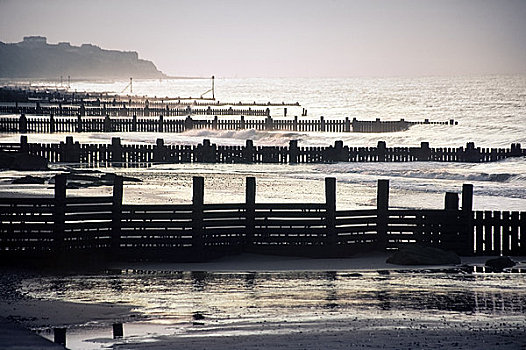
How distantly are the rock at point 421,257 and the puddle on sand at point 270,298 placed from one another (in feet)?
3.47

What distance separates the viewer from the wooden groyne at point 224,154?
44.8 m

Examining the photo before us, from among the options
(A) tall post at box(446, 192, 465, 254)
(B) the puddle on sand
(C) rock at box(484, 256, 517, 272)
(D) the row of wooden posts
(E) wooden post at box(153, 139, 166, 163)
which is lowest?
(B) the puddle on sand

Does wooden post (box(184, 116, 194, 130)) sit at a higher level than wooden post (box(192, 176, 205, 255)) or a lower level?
higher

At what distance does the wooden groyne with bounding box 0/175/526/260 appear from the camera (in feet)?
57.1

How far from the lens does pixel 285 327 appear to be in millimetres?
11555

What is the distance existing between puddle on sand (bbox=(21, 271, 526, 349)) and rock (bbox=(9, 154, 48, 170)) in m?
24.6

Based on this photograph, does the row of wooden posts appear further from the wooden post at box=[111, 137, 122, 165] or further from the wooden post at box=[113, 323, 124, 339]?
the wooden post at box=[113, 323, 124, 339]

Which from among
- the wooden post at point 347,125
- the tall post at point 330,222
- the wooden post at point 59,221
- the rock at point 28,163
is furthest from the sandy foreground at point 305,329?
the wooden post at point 347,125

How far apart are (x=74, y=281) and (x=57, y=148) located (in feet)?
100

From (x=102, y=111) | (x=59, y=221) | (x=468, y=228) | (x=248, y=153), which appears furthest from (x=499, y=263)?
(x=102, y=111)

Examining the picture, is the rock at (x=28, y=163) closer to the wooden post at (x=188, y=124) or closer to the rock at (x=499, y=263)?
the rock at (x=499, y=263)

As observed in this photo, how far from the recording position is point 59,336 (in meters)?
11.2

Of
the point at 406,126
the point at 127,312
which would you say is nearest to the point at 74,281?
the point at 127,312

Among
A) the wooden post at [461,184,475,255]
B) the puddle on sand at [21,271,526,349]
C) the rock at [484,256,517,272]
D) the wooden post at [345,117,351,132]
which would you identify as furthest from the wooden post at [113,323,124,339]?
the wooden post at [345,117,351,132]
